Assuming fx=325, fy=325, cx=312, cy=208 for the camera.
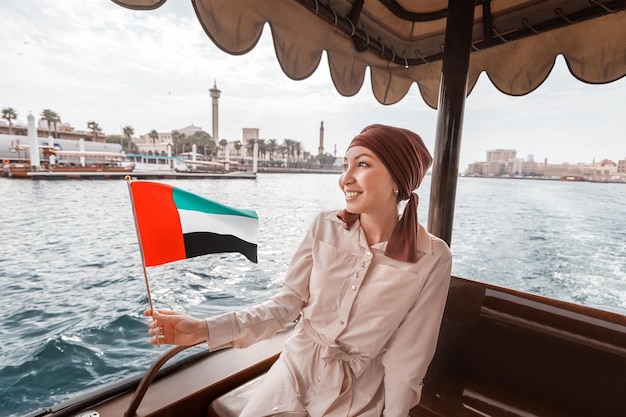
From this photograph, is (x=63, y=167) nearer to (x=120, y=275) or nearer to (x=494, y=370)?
(x=120, y=275)

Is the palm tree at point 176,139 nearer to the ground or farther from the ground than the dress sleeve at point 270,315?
farther from the ground

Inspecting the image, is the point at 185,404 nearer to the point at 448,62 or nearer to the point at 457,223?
the point at 448,62

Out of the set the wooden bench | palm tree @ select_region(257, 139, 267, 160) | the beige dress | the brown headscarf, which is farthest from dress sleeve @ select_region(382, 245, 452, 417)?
palm tree @ select_region(257, 139, 267, 160)

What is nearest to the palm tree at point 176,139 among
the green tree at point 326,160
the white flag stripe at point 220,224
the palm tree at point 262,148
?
the palm tree at point 262,148

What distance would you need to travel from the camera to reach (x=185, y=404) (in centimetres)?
135

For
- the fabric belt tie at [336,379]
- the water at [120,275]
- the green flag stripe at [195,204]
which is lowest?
the water at [120,275]

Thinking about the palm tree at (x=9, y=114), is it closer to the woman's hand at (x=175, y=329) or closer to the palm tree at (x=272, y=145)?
the palm tree at (x=272, y=145)

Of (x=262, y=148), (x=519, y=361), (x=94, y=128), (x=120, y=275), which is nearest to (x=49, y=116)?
(x=94, y=128)

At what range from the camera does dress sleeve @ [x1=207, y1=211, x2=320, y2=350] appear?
1023 millimetres

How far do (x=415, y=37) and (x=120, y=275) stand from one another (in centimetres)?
1108

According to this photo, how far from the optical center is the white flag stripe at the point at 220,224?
3.75 feet

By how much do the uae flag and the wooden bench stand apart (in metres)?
0.64

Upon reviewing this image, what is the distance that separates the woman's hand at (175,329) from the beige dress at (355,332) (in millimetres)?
43

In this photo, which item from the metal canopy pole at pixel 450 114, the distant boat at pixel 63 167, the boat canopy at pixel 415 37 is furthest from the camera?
the distant boat at pixel 63 167
